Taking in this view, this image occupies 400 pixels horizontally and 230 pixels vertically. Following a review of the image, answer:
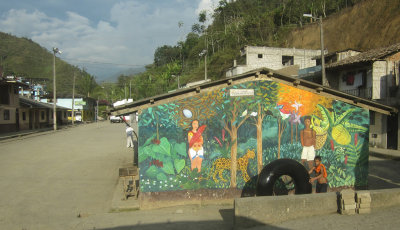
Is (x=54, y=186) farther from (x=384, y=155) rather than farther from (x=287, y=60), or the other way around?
(x=287, y=60)

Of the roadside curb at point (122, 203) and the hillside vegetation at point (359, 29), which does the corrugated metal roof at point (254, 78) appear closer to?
the roadside curb at point (122, 203)

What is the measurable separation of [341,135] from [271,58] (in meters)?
31.6

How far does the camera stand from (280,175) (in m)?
7.42

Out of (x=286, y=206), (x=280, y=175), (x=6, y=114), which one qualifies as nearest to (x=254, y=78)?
(x=280, y=175)

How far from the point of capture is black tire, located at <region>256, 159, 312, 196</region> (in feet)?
23.7

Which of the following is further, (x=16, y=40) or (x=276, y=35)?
(x=16, y=40)

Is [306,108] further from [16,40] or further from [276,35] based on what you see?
[16,40]

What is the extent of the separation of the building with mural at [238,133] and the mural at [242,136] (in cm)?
3

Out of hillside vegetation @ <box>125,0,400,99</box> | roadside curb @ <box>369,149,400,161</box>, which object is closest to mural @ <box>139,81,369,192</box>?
roadside curb @ <box>369,149,400,161</box>

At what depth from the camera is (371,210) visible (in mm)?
6484

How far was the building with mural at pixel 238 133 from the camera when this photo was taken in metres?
7.99

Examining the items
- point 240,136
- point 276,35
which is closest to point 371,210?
point 240,136

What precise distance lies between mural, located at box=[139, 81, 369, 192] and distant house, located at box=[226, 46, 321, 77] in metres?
29.0

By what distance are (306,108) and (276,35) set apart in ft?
150
